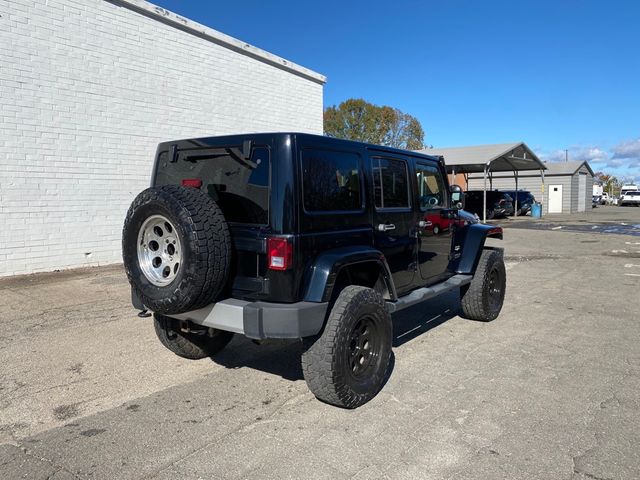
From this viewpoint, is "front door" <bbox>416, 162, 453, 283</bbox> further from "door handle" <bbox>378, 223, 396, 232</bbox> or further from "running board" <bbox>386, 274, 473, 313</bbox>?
"door handle" <bbox>378, 223, 396, 232</bbox>

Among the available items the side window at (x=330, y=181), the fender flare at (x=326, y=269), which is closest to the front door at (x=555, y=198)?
the side window at (x=330, y=181)

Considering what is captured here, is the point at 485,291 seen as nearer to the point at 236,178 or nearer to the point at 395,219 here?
the point at 395,219

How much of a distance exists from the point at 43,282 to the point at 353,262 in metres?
6.89

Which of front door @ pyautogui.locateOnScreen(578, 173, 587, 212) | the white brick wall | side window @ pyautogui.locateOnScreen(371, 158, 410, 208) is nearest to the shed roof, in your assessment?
front door @ pyautogui.locateOnScreen(578, 173, 587, 212)

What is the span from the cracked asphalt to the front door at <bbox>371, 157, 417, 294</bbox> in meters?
0.92

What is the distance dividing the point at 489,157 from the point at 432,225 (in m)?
20.6

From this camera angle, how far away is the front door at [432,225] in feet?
17.1

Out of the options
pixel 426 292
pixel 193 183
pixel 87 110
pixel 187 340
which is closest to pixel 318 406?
pixel 187 340

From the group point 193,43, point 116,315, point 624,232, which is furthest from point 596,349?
point 624,232

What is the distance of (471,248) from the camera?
607 cm

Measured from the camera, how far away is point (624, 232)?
19781 millimetres

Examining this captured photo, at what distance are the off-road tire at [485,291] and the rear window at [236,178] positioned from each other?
3.42 meters

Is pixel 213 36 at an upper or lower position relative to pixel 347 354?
upper

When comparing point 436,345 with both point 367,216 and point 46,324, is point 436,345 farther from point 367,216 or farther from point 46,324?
point 46,324
